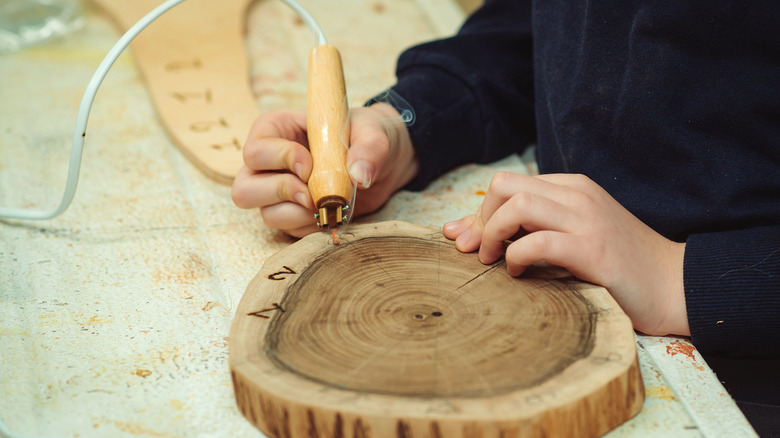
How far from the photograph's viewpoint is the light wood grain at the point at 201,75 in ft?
3.65

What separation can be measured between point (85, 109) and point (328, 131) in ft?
0.97

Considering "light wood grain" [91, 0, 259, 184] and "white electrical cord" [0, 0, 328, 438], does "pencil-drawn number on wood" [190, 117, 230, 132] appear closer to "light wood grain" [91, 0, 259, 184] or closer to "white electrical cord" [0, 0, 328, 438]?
"light wood grain" [91, 0, 259, 184]

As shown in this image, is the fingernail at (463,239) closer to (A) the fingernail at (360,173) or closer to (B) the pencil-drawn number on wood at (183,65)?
(A) the fingernail at (360,173)

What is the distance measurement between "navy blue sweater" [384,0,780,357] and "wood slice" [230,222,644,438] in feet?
0.52

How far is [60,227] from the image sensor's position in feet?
3.07

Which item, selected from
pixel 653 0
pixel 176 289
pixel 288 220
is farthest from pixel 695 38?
pixel 176 289

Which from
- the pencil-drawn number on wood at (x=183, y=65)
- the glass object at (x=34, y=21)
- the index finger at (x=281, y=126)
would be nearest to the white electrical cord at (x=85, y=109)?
the index finger at (x=281, y=126)

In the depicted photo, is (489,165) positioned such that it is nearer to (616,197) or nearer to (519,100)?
(519,100)

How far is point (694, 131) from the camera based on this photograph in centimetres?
78

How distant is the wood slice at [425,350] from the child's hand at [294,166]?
10 centimetres

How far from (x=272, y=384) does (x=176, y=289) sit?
0.30 m

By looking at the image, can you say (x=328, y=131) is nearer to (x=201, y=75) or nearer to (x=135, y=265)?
(x=135, y=265)

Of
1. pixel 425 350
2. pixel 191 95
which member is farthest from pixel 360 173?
pixel 191 95

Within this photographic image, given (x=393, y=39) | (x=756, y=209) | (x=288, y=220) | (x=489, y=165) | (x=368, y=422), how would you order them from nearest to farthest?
(x=368, y=422)
(x=756, y=209)
(x=288, y=220)
(x=489, y=165)
(x=393, y=39)
